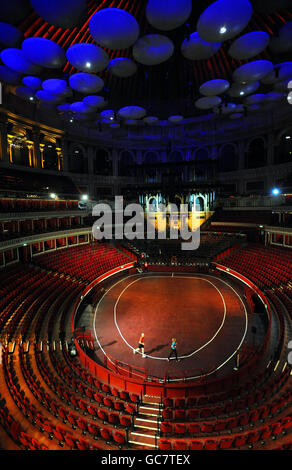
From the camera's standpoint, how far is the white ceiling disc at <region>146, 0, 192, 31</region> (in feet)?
40.8

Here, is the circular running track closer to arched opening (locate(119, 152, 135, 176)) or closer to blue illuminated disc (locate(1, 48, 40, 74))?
blue illuminated disc (locate(1, 48, 40, 74))

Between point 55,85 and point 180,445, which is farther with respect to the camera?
point 55,85

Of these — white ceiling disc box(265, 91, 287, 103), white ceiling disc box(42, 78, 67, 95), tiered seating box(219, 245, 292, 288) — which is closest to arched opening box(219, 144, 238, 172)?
white ceiling disc box(265, 91, 287, 103)

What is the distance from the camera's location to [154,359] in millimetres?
11578

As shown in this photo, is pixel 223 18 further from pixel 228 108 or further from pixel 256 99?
pixel 228 108

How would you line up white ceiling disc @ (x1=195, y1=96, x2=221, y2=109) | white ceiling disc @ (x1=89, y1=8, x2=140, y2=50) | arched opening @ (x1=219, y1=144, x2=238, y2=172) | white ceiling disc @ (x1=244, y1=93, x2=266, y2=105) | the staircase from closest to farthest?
the staircase, white ceiling disc @ (x1=89, y1=8, x2=140, y2=50), white ceiling disc @ (x1=244, y1=93, x2=266, y2=105), white ceiling disc @ (x1=195, y1=96, x2=221, y2=109), arched opening @ (x1=219, y1=144, x2=238, y2=172)

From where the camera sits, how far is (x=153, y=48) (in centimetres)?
1628

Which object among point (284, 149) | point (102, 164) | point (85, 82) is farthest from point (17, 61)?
point (284, 149)

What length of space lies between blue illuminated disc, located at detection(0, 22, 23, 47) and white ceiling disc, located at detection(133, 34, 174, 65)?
7.54 meters

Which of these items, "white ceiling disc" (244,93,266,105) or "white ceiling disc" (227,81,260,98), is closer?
"white ceiling disc" (227,81,260,98)

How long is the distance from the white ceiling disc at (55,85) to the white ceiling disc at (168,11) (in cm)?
941
